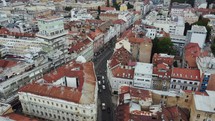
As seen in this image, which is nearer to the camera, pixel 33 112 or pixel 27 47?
pixel 33 112

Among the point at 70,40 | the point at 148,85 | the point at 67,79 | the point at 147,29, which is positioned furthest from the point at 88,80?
the point at 147,29

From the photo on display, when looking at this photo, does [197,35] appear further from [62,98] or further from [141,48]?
[62,98]

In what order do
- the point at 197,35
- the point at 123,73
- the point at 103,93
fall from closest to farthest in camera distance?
1. the point at 123,73
2. the point at 103,93
3. the point at 197,35

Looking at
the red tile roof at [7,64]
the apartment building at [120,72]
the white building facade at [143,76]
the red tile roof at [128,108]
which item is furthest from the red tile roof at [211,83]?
the red tile roof at [7,64]

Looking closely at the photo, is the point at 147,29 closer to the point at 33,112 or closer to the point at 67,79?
the point at 67,79

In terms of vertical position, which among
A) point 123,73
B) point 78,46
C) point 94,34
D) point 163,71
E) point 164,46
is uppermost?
point 94,34

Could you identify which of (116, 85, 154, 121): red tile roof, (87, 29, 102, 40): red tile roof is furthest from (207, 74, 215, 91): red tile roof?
(87, 29, 102, 40): red tile roof

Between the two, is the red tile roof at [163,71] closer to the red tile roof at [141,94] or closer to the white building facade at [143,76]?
the white building facade at [143,76]

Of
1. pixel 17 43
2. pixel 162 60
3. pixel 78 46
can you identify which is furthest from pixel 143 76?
pixel 17 43
